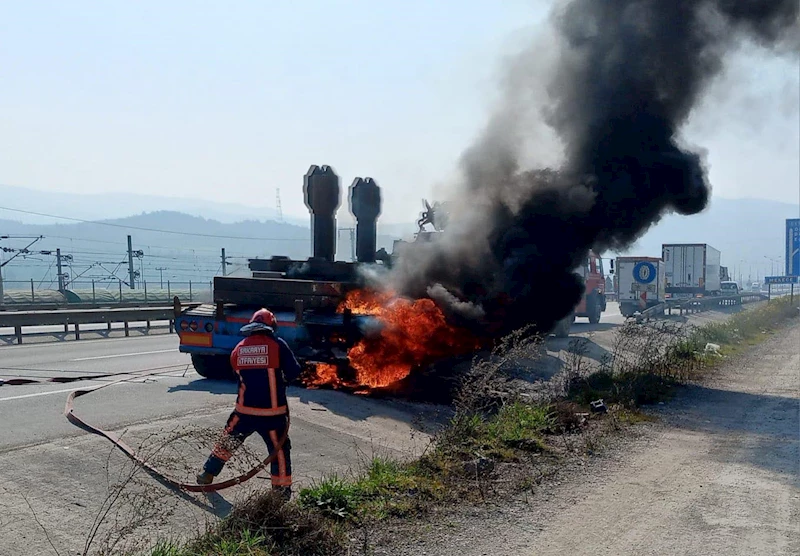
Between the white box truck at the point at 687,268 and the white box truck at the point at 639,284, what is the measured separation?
6562 mm

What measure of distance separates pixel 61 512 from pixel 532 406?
5725mm

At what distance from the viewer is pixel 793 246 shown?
3828cm

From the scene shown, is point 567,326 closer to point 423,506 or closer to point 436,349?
point 436,349

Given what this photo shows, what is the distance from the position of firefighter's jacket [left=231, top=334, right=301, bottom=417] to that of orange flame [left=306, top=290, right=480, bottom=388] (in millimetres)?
4157

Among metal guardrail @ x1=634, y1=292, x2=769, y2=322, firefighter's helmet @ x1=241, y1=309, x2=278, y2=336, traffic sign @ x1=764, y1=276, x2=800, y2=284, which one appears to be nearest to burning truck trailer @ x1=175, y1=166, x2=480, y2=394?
firefighter's helmet @ x1=241, y1=309, x2=278, y2=336

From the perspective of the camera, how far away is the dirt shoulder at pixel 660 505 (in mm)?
5004

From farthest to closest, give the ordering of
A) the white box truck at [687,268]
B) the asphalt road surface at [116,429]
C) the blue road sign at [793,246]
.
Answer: the white box truck at [687,268]
the blue road sign at [793,246]
the asphalt road surface at [116,429]

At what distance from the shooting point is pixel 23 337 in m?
18.9

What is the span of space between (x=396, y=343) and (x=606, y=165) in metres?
4.63

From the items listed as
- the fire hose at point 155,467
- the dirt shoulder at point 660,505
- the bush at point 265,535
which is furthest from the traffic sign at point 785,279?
the bush at point 265,535

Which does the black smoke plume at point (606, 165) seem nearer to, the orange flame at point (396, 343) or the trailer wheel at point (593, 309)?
the orange flame at point (396, 343)

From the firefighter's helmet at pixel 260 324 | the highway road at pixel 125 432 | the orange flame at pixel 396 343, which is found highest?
the firefighter's helmet at pixel 260 324

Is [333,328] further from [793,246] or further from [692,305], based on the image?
[793,246]

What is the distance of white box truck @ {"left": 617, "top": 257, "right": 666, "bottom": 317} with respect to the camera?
3288 centimetres
